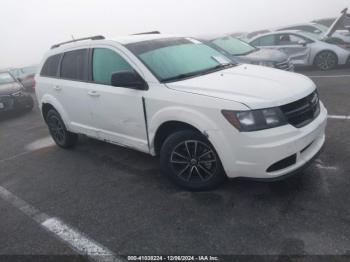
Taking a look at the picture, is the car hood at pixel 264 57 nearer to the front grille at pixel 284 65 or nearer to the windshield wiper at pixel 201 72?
the front grille at pixel 284 65

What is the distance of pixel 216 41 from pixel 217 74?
576 cm

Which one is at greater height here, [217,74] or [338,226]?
[217,74]

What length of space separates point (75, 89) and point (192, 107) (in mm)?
2298

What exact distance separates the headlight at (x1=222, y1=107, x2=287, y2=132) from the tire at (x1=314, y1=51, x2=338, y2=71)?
27.9 feet

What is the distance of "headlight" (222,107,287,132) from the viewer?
11.1 ft

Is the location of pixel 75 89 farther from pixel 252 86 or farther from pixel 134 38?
pixel 252 86

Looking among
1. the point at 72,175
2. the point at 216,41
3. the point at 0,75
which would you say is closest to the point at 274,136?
the point at 72,175

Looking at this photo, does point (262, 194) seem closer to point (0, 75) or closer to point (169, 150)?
point (169, 150)

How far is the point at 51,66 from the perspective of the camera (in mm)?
5984

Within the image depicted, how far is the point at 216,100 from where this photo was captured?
3.51 m

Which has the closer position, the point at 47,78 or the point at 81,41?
the point at 81,41

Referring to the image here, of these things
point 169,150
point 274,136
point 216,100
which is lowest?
point 169,150

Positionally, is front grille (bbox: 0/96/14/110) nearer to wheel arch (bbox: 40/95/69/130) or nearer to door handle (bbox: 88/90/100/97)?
wheel arch (bbox: 40/95/69/130)

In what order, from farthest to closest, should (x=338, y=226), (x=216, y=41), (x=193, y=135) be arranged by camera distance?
(x=216, y=41) < (x=193, y=135) < (x=338, y=226)
